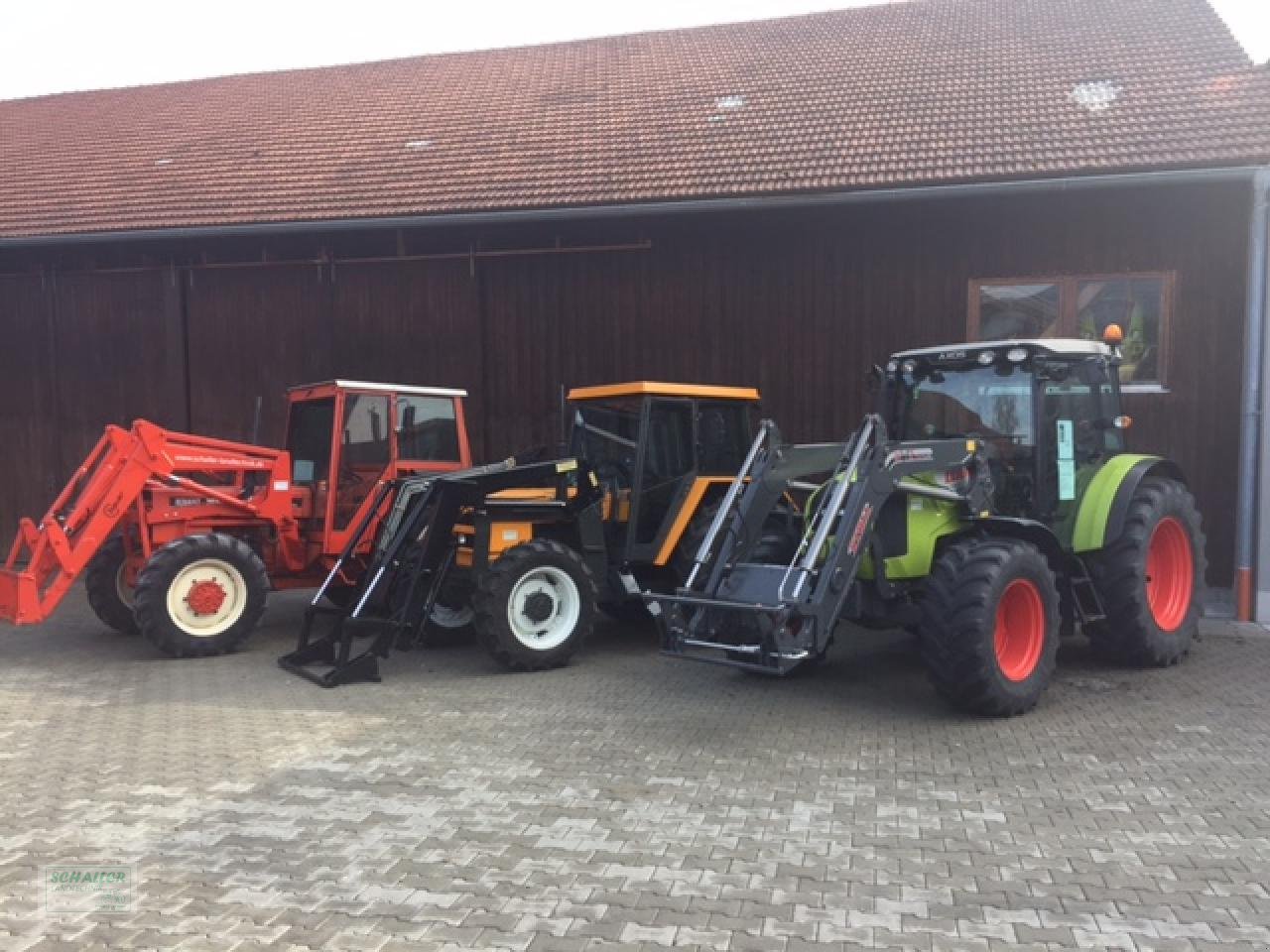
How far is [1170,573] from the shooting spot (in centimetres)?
726

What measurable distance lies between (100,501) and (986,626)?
6.33 m

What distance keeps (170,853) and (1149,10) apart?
13.1 m

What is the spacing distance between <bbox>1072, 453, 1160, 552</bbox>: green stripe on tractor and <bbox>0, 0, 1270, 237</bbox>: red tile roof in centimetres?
358

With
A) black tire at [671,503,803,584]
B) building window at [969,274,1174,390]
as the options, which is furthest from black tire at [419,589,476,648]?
building window at [969,274,1174,390]

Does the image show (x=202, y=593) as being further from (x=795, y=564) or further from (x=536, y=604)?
(x=795, y=564)

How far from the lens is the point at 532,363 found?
1086 centimetres

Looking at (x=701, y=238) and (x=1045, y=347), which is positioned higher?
(x=701, y=238)

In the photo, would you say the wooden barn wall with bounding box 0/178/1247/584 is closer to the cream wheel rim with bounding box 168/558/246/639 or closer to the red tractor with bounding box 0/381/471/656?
the red tractor with bounding box 0/381/471/656

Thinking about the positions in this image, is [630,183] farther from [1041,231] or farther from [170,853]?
[170,853]

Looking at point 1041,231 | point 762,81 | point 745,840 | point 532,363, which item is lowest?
point 745,840

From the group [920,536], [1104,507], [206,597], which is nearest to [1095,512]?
[1104,507]

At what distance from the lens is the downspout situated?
27.8 ft

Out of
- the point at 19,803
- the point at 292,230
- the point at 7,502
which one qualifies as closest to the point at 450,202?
the point at 292,230

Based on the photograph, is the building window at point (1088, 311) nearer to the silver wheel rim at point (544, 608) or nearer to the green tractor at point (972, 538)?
the green tractor at point (972, 538)
